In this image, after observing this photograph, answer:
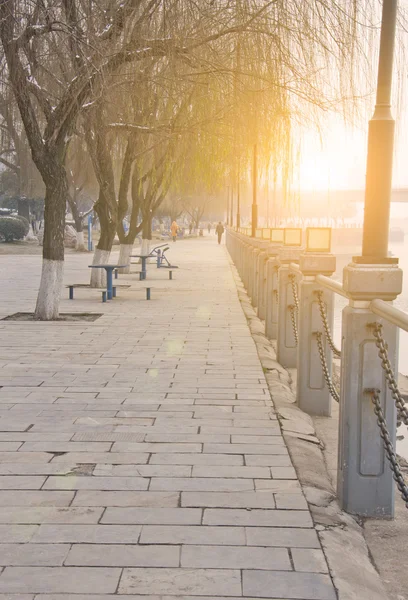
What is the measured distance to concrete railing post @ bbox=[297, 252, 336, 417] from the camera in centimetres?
627

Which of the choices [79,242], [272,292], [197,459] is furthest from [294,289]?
[79,242]

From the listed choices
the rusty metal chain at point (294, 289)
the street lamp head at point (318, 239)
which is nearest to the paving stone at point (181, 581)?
the street lamp head at point (318, 239)

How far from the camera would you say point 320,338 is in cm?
631

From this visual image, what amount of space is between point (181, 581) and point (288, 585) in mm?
419

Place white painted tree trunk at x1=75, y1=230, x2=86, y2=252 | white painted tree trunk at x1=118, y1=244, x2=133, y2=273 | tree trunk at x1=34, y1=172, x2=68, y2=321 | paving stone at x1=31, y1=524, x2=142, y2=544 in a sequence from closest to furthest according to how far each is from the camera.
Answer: paving stone at x1=31, y1=524, x2=142, y2=544 < tree trunk at x1=34, y1=172, x2=68, y2=321 < white painted tree trunk at x1=118, y1=244, x2=133, y2=273 < white painted tree trunk at x1=75, y1=230, x2=86, y2=252

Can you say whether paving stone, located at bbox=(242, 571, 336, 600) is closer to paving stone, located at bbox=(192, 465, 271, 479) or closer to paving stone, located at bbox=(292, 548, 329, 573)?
paving stone, located at bbox=(292, 548, 329, 573)

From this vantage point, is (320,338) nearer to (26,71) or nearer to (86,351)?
(86,351)

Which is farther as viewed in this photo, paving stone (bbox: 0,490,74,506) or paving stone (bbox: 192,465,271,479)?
paving stone (bbox: 192,465,271,479)

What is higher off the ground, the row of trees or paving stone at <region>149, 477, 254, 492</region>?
the row of trees

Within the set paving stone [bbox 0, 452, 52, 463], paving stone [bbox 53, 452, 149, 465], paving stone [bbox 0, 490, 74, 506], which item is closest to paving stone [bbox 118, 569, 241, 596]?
paving stone [bbox 0, 490, 74, 506]

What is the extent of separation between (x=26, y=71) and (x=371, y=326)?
24.4 ft

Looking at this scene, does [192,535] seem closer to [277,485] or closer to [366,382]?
[277,485]

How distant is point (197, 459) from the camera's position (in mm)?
4684

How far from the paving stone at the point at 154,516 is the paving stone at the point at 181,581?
514mm
